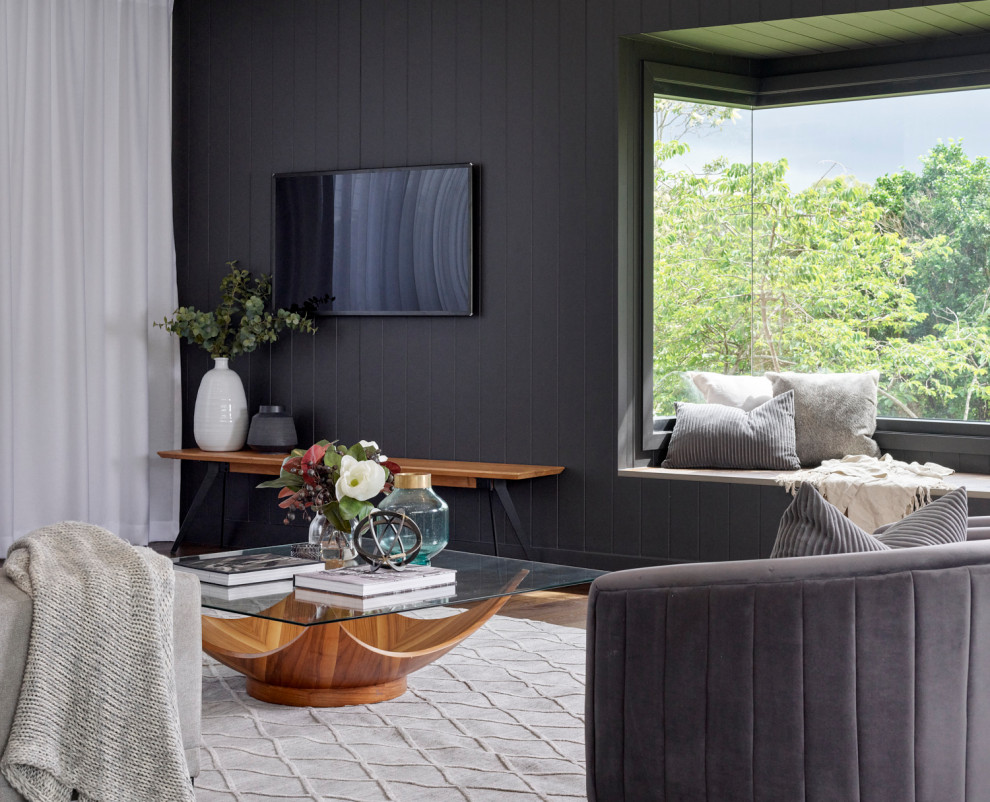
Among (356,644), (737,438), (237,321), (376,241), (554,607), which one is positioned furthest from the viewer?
(237,321)

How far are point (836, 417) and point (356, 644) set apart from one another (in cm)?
273

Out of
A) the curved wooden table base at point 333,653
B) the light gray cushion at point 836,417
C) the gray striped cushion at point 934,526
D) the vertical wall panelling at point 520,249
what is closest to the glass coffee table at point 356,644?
the curved wooden table base at point 333,653

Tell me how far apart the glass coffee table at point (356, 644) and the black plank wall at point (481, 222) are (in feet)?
5.85

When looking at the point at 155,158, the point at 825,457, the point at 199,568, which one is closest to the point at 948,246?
the point at 825,457

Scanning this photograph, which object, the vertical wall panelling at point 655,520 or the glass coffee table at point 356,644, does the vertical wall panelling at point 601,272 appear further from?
the glass coffee table at point 356,644

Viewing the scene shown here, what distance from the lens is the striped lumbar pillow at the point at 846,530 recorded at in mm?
1956

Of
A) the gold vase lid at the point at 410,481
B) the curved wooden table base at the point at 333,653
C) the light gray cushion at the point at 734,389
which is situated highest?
the light gray cushion at the point at 734,389

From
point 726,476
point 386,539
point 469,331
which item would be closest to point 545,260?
point 469,331

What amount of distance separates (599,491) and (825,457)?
3.19 feet

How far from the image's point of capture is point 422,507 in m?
3.08

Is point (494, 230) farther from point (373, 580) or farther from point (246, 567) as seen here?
point (373, 580)

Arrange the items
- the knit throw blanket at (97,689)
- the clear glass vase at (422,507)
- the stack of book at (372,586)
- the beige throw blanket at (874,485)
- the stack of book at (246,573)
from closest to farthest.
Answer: the knit throw blanket at (97,689) → the stack of book at (372,586) → the stack of book at (246,573) → the clear glass vase at (422,507) → the beige throw blanket at (874,485)

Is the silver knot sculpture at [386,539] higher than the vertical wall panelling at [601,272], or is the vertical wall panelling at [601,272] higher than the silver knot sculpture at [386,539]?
the vertical wall panelling at [601,272]

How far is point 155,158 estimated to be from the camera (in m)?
6.12
